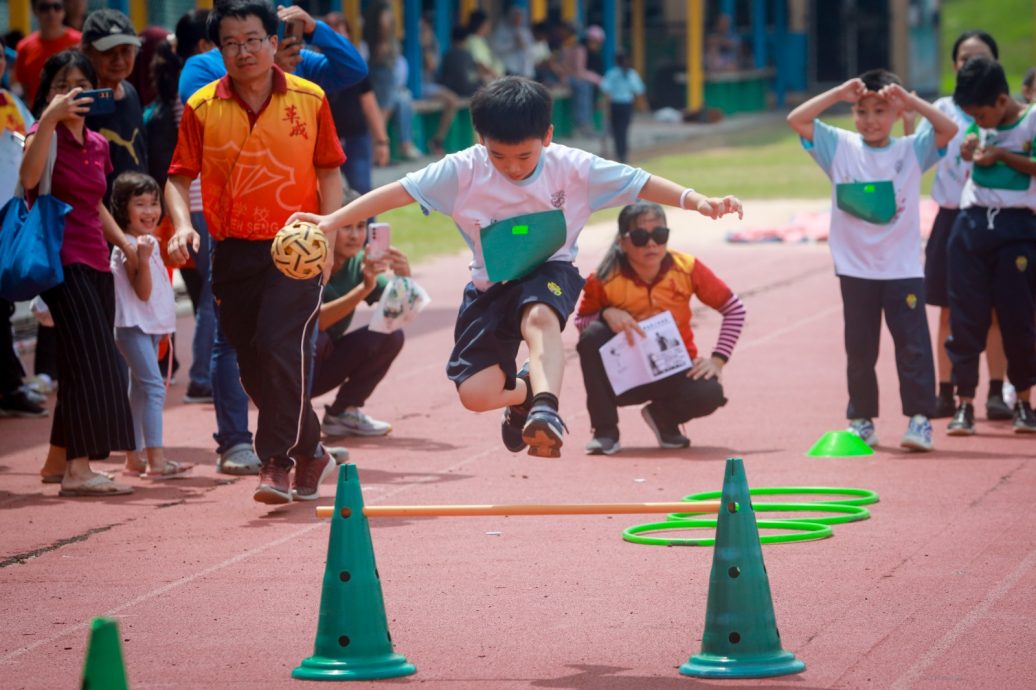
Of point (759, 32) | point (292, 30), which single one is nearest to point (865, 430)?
point (292, 30)

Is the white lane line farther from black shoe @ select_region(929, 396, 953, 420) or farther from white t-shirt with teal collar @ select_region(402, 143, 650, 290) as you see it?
black shoe @ select_region(929, 396, 953, 420)

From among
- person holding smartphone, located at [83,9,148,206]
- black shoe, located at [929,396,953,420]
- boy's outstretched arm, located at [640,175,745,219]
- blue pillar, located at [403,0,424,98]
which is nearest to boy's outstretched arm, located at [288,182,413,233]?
boy's outstretched arm, located at [640,175,745,219]

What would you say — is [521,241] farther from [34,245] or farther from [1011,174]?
[1011,174]

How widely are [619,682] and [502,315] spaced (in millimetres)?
A: 1959

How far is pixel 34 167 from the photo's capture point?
832 centimetres

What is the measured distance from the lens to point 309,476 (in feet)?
27.7

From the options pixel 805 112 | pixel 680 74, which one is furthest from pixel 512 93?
pixel 680 74

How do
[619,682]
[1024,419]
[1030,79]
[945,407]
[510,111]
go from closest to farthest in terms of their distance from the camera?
1. [619,682]
2. [510,111]
3. [1024,419]
4. [945,407]
5. [1030,79]

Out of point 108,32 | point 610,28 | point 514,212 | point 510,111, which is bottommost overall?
point 514,212

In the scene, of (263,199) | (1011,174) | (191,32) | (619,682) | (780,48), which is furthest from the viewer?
(780,48)

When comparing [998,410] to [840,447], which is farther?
[998,410]

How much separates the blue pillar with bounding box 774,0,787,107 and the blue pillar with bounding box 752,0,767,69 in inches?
14.4

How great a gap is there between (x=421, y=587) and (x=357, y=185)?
797 cm

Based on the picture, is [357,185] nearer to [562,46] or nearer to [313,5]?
[313,5]
